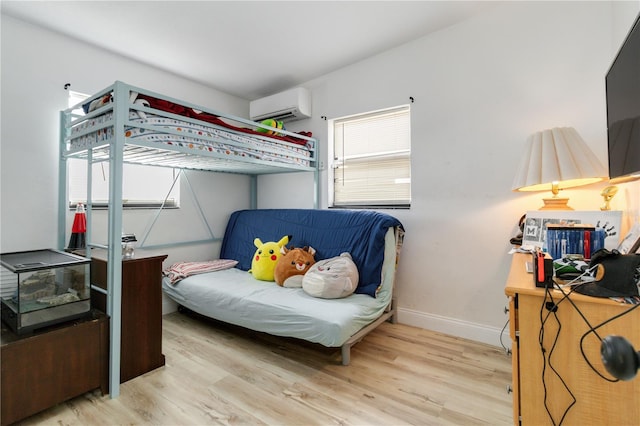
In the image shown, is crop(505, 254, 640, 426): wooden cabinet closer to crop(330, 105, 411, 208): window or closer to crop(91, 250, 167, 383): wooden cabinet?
crop(330, 105, 411, 208): window

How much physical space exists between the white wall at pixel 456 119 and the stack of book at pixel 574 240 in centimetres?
60

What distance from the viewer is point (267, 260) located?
8.48ft

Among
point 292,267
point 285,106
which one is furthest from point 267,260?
point 285,106

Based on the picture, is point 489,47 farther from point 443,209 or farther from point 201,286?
point 201,286

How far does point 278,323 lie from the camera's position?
6.26ft

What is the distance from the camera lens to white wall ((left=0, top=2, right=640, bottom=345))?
1869 millimetres

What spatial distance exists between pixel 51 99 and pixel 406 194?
9.37 ft

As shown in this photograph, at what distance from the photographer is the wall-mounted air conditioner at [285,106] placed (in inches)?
118

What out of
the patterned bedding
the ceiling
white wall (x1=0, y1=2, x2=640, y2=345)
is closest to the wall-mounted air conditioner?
the ceiling

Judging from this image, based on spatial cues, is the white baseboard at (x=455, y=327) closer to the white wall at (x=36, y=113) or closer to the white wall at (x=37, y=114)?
the white wall at (x=37, y=114)

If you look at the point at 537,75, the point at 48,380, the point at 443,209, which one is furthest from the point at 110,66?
the point at 537,75

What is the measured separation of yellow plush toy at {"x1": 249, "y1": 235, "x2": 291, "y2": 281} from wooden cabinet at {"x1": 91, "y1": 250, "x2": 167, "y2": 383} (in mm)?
842

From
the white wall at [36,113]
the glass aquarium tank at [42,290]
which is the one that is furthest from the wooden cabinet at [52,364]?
the white wall at [36,113]

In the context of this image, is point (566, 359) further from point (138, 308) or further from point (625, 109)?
point (138, 308)
